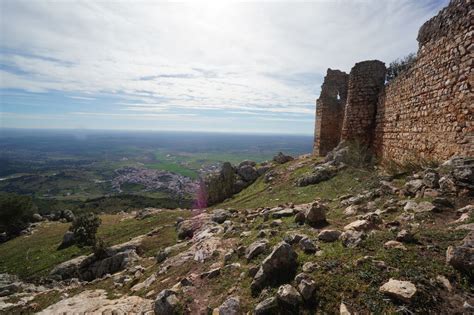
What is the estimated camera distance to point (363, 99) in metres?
16.8

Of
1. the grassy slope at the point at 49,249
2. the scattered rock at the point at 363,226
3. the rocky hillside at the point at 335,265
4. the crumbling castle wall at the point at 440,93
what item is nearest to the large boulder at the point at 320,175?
the crumbling castle wall at the point at 440,93

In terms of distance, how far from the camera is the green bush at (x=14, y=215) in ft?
110

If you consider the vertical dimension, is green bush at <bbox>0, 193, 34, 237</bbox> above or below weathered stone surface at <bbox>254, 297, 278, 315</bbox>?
below

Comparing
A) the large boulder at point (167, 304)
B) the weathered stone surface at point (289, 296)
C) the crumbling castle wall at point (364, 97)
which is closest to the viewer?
the weathered stone surface at point (289, 296)

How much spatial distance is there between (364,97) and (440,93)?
792cm

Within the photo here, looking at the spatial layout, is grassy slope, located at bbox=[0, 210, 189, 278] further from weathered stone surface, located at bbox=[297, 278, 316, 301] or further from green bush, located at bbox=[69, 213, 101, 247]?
weathered stone surface, located at bbox=[297, 278, 316, 301]

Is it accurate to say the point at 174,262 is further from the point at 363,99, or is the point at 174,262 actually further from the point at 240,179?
the point at 240,179

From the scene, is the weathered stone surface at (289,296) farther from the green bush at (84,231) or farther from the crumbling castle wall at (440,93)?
the green bush at (84,231)

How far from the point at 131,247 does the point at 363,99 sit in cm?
1749

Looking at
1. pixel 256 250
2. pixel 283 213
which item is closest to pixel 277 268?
pixel 256 250

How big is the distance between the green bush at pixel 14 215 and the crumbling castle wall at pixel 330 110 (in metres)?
39.4

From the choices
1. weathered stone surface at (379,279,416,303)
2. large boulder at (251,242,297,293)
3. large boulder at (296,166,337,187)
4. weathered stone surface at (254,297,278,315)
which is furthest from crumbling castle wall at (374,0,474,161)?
weathered stone surface at (254,297,278,315)

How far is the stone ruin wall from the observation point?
305 inches

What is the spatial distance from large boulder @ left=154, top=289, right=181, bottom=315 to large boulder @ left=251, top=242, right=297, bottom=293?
1.79 m
